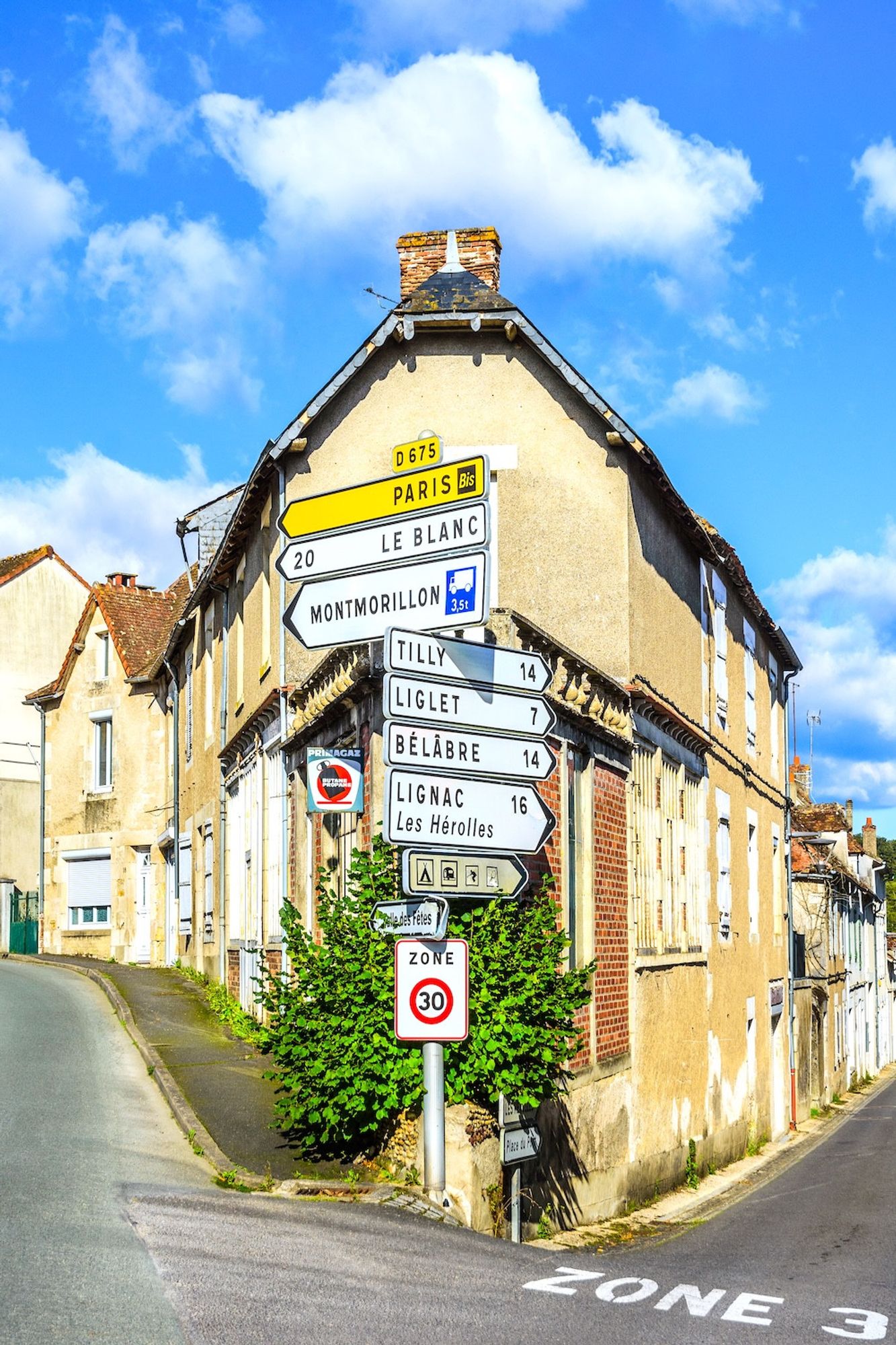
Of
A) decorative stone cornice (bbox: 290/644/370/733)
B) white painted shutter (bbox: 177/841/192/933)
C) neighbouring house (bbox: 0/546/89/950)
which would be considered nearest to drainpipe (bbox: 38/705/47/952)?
neighbouring house (bbox: 0/546/89/950)

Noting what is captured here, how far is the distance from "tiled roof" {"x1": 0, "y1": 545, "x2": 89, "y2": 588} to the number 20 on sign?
3135 cm

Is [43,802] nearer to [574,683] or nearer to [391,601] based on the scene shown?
[574,683]

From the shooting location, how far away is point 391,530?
796cm

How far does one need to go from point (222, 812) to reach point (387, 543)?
1288 cm

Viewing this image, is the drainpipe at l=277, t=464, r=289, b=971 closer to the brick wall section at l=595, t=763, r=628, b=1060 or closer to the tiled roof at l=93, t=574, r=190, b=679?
the brick wall section at l=595, t=763, r=628, b=1060

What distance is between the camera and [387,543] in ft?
26.1

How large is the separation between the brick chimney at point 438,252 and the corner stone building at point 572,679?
2 centimetres

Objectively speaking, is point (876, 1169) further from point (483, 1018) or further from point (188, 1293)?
point (188, 1293)

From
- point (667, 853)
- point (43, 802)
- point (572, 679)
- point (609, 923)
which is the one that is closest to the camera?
point (572, 679)

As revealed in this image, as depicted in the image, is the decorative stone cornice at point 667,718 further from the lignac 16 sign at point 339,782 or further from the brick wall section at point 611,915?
the lignac 16 sign at point 339,782

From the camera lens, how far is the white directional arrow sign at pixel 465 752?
7.41m

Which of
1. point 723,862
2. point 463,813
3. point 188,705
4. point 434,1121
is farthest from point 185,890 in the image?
point 463,813

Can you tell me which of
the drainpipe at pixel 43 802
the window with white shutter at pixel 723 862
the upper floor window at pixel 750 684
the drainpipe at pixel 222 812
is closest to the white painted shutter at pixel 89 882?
the drainpipe at pixel 43 802

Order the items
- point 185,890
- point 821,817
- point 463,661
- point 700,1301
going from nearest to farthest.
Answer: point 700,1301, point 463,661, point 185,890, point 821,817
